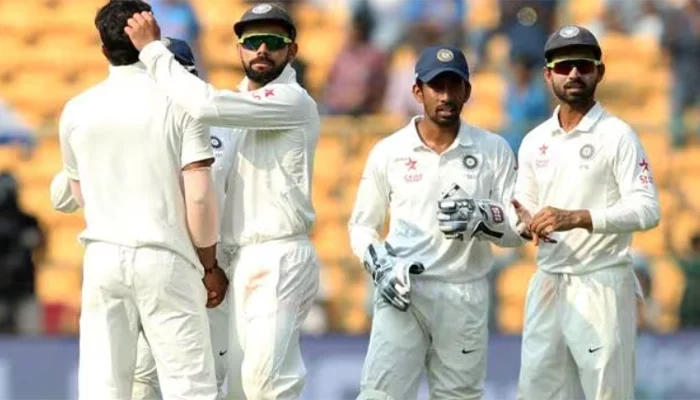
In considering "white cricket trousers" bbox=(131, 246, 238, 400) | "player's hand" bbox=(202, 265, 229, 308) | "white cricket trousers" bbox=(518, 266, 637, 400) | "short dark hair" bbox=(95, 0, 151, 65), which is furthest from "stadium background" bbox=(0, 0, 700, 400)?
"short dark hair" bbox=(95, 0, 151, 65)

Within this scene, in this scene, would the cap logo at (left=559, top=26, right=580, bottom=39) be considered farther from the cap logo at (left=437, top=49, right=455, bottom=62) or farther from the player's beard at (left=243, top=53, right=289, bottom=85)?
the player's beard at (left=243, top=53, right=289, bottom=85)

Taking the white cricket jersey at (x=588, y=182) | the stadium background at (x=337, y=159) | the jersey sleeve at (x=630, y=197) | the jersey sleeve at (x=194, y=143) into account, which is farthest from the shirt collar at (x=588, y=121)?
the stadium background at (x=337, y=159)

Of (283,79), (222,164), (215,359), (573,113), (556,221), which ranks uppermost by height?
(283,79)

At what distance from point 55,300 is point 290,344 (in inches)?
182

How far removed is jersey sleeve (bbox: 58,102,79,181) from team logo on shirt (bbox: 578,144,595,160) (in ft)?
7.20

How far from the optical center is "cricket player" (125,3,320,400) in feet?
27.6

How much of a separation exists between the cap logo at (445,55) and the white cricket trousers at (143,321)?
150 cm

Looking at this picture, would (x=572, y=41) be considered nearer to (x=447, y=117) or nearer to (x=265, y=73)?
(x=447, y=117)

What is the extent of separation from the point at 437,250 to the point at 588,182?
2.37 ft

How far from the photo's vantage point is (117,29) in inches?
319

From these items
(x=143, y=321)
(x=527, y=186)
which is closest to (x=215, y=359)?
(x=143, y=321)

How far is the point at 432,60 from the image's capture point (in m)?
8.82

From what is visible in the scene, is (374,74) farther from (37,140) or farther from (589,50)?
(589,50)

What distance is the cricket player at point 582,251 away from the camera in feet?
29.0
